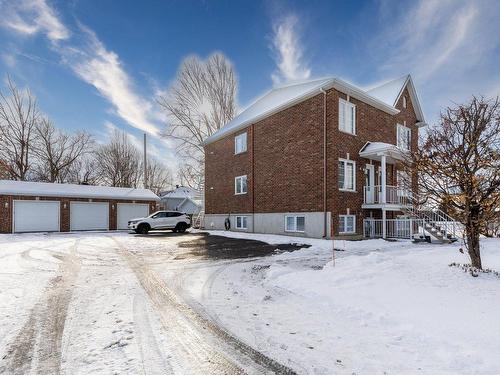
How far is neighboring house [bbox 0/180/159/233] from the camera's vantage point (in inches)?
819

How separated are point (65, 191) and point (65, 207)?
49.8 inches

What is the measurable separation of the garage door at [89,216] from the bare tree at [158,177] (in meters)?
24.6

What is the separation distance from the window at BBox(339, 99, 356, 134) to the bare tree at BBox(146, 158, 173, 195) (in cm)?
3852

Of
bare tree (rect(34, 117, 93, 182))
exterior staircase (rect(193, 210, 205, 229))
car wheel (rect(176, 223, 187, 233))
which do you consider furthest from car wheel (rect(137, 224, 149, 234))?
bare tree (rect(34, 117, 93, 182))

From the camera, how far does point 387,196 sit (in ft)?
54.1

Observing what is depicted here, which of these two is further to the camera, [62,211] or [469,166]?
[62,211]

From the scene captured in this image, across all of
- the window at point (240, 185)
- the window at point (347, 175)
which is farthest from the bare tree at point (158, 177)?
the window at point (347, 175)

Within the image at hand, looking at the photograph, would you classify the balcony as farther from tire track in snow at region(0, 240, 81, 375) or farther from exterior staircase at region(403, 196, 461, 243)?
tire track in snow at region(0, 240, 81, 375)

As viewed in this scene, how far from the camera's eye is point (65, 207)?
22828mm

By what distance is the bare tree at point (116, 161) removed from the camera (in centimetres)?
4216

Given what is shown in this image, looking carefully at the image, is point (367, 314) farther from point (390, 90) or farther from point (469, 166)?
point (390, 90)

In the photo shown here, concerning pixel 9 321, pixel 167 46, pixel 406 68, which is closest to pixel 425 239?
pixel 406 68

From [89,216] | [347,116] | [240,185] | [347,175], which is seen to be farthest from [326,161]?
[89,216]

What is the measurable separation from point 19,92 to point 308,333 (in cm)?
3910
